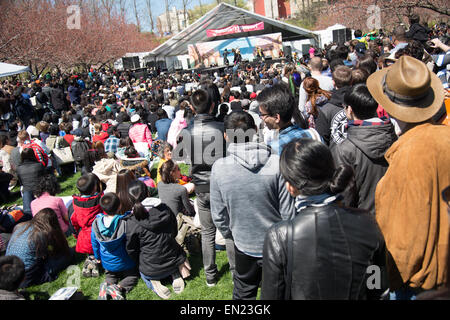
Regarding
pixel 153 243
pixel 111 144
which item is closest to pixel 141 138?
pixel 111 144

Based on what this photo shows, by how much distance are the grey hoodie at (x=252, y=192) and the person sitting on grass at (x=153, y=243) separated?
1263mm

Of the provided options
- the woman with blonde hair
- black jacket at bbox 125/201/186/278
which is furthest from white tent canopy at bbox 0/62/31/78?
the woman with blonde hair

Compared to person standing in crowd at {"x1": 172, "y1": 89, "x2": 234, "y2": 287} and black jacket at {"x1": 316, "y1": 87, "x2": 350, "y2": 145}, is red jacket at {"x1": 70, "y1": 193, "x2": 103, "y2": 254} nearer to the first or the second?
person standing in crowd at {"x1": 172, "y1": 89, "x2": 234, "y2": 287}

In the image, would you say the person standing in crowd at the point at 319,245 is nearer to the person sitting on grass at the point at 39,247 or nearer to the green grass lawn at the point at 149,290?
the green grass lawn at the point at 149,290

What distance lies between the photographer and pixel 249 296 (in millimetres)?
2506

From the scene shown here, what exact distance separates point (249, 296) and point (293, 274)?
110 cm

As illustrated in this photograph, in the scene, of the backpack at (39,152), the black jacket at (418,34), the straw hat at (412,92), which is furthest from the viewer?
the backpack at (39,152)

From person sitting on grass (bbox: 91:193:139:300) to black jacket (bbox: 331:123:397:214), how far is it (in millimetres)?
2329

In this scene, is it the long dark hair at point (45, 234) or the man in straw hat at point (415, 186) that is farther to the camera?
the long dark hair at point (45, 234)

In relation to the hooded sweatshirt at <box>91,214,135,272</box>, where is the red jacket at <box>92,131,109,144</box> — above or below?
above

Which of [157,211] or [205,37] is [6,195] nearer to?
[157,211]

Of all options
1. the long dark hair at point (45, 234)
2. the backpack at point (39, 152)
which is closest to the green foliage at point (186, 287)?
the long dark hair at point (45, 234)

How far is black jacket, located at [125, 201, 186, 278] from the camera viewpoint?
350cm

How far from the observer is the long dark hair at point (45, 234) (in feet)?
12.8
